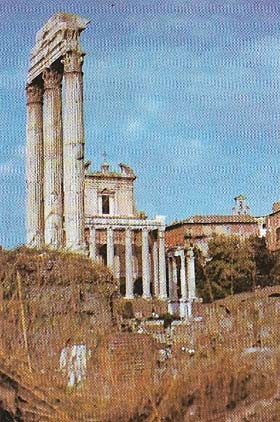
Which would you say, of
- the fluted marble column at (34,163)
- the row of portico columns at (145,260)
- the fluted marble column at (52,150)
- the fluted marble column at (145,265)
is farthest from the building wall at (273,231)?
the fluted marble column at (52,150)

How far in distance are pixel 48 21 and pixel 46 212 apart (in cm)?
635

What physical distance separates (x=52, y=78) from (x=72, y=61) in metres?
1.78

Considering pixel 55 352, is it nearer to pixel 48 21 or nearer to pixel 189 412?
pixel 189 412

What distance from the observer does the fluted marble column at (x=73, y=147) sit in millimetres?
24062

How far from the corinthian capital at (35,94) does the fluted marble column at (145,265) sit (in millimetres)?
24721

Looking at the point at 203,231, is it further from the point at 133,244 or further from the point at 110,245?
the point at 110,245

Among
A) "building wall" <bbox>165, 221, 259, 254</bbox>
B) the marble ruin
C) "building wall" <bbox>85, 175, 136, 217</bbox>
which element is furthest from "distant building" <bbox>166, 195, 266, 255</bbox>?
the marble ruin

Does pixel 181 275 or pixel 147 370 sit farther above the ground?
pixel 181 275

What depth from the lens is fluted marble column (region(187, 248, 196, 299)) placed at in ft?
176

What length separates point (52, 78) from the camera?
25.8m

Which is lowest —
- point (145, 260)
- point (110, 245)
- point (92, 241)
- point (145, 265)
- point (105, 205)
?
point (145, 265)

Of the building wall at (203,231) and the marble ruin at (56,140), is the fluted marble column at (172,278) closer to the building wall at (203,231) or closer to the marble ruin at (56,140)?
the building wall at (203,231)

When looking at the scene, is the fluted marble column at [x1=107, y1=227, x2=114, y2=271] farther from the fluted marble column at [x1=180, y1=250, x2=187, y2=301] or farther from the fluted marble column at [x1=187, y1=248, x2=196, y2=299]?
Result: the fluted marble column at [x1=187, y1=248, x2=196, y2=299]

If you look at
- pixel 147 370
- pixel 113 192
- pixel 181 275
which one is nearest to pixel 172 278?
pixel 181 275
